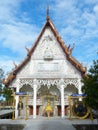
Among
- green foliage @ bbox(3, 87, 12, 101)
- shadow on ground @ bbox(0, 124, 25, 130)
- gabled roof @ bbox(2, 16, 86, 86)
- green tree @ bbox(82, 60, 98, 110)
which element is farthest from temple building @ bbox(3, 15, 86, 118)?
green foliage @ bbox(3, 87, 12, 101)

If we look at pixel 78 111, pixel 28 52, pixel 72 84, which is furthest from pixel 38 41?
pixel 78 111

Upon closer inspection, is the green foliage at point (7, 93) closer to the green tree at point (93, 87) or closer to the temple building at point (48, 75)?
the temple building at point (48, 75)

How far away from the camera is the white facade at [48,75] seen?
78.6 ft

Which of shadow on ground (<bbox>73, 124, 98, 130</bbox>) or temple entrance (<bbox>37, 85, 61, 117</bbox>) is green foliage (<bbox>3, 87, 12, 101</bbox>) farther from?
shadow on ground (<bbox>73, 124, 98, 130</bbox>)

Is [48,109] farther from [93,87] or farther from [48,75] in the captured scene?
[93,87]

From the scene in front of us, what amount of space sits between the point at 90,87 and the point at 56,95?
12331mm

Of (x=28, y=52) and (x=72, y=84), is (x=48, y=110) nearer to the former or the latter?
(x=72, y=84)

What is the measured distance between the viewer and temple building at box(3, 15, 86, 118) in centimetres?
2398

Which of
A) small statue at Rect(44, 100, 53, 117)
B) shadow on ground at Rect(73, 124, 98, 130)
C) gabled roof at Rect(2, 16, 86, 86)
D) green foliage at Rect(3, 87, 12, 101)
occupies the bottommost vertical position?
shadow on ground at Rect(73, 124, 98, 130)

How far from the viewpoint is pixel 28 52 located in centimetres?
2473

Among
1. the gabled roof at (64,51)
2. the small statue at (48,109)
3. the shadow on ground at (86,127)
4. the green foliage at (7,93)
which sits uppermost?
the gabled roof at (64,51)

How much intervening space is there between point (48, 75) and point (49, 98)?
275 centimetres

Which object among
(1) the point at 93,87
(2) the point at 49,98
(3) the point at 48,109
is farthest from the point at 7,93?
(1) the point at 93,87

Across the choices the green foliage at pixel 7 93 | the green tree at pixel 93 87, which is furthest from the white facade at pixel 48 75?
the green foliage at pixel 7 93
